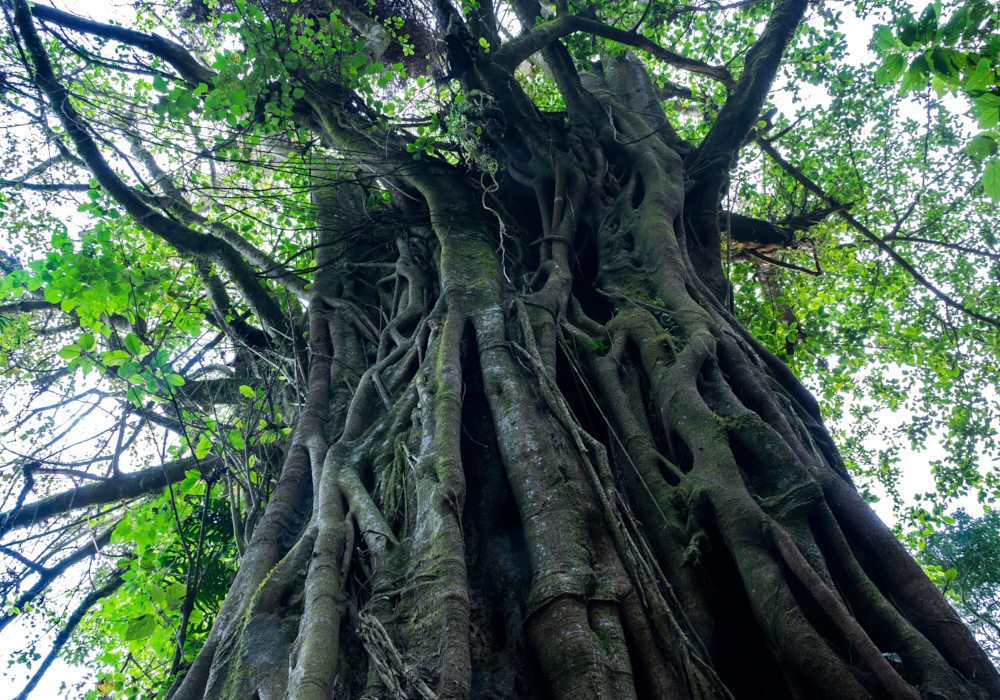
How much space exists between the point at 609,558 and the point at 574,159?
13.3 feet

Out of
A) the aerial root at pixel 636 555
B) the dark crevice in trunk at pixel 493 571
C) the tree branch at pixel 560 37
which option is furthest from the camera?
the tree branch at pixel 560 37

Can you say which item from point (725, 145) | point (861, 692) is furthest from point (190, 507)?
point (725, 145)

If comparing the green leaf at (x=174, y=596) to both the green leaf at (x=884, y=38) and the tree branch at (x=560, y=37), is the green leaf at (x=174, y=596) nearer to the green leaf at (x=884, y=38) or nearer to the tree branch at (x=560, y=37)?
the green leaf at (x=884, y=38)

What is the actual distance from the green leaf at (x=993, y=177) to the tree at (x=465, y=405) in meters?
1.34

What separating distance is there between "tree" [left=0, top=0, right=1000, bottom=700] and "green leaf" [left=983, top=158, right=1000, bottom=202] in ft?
4.41

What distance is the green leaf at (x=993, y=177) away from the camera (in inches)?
71.9

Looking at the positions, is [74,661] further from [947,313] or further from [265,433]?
[947,313]

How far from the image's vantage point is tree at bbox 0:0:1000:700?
215 cm

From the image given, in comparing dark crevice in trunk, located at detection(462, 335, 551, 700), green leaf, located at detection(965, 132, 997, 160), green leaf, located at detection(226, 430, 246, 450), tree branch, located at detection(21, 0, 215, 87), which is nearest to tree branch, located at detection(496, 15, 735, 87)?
tree branch, located at detection(21, 0, 215, 87)

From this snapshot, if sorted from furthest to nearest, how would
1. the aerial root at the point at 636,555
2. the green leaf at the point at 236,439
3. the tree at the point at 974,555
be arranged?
the tree at the point at 974,555, the green leaf at the point at 236,439, the aerial root at the point at 636,555

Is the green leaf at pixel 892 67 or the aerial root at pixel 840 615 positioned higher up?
the green leaf at pixel 892 67

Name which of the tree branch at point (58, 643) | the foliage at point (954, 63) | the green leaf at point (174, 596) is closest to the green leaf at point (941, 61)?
the foliage at point (954, 63)

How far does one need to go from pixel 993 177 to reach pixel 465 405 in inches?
99.6

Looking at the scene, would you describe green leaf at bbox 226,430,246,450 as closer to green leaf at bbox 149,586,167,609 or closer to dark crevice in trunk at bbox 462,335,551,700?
green leaf at bbox 149,586,167,609
